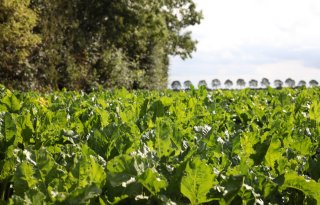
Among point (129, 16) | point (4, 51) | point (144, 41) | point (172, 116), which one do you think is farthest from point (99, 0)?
point (172, 116)

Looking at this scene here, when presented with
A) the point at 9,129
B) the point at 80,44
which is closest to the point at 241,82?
the point at 80,44

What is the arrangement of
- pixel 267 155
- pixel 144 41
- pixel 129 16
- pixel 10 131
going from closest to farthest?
1. pixel 267 155
2. pixel 10 131
3. pixel 129 16
4. pixel 144 41

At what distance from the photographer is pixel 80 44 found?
28.5 metres

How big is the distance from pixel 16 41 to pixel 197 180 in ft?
74.9

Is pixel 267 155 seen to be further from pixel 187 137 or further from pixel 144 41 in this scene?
pixel 144 41

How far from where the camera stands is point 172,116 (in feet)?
12.6

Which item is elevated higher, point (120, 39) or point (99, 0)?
point (99, 0)

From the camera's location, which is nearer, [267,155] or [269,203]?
[269,203]

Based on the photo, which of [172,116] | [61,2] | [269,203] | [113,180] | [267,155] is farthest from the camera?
[61,2]

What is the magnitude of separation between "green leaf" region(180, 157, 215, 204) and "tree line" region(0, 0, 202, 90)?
72.4 ft

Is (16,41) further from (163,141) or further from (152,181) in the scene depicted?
(152,181)

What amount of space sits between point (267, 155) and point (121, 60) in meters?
29.5

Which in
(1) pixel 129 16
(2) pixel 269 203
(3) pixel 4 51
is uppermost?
(1) pixel 129 16

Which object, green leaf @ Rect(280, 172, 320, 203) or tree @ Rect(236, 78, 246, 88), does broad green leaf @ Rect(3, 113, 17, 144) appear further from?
tree @ Rect(236, 78, 246, 88)
